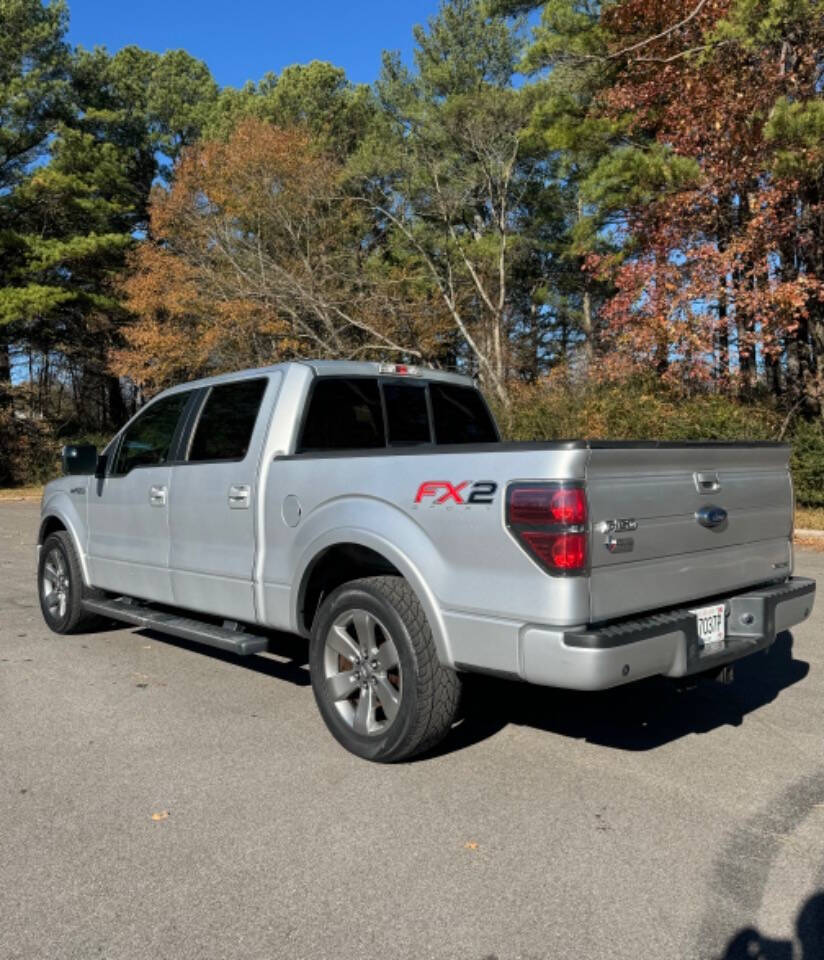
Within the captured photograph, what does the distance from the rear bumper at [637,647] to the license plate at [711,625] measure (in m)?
0.04

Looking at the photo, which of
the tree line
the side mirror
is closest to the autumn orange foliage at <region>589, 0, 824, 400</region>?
the tree line

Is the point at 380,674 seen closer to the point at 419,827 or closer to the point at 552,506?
the point at 419,827

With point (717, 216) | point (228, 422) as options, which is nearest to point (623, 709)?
point (228, 422)

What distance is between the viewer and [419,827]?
3.44m

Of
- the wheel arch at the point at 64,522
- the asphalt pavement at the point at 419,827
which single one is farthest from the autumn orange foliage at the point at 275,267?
the asphalt pavement at the point at 419,827

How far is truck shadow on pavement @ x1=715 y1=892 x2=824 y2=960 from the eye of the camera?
258 cm

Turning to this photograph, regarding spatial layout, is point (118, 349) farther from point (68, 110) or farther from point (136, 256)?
point (68, 110)

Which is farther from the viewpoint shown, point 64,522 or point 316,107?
point 316,107

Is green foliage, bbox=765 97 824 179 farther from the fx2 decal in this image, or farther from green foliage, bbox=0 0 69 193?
green foliage, bbox=0 0 69 193

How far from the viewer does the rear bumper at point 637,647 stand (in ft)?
10.9

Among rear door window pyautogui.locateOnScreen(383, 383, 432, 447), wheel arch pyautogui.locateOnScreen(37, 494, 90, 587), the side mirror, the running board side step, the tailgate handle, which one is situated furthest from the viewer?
wheel arch pyautogui.locateOnScreen(37, 494, 90, 587)

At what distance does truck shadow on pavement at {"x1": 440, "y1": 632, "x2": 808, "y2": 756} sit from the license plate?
353 millimetres

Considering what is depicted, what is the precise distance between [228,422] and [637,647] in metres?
2.87

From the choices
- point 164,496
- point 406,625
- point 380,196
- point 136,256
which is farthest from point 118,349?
point 406,625
